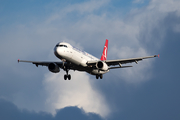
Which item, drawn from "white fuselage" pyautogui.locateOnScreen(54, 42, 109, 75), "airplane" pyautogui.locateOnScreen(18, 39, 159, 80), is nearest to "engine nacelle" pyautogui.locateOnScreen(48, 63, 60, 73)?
"airplane" pyautogui.locateOnScreen(18, 39, 159, 80)

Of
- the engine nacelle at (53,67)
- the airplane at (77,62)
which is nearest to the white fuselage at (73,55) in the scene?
the airplane at (77,62)

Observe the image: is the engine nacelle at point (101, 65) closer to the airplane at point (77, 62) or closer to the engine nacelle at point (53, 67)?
the airplane at point (77, 62)

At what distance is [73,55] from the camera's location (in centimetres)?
5428

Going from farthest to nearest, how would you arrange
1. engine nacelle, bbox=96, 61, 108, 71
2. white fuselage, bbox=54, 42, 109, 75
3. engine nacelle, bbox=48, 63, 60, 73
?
engine nacelle, bbox=48, 63, 60, 73, engine nacelle, bbox=96, 61, 108, 71, white fuselage, bbox=54, 42, 109, 75

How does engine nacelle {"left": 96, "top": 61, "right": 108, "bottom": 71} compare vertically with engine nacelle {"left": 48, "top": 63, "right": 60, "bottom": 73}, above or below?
below

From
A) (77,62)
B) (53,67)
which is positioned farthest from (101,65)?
(53,67)

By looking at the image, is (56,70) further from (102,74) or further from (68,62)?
(102,74)

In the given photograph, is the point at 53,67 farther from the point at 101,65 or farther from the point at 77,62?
the point at 101,65

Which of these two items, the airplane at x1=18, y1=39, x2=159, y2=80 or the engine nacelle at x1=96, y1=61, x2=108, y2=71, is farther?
the engine nacelle at x1=96, y1=61, x2=108, y2=71

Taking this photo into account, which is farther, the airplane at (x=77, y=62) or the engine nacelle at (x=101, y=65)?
the engine nacelle at (x=101, y=65)

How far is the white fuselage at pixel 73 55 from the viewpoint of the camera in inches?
2079

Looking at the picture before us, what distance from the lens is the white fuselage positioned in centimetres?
5281

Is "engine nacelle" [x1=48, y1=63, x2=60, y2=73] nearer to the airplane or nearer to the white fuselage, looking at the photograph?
the airplane

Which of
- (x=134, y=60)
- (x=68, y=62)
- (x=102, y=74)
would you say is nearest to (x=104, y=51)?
(x=102, y=74)
